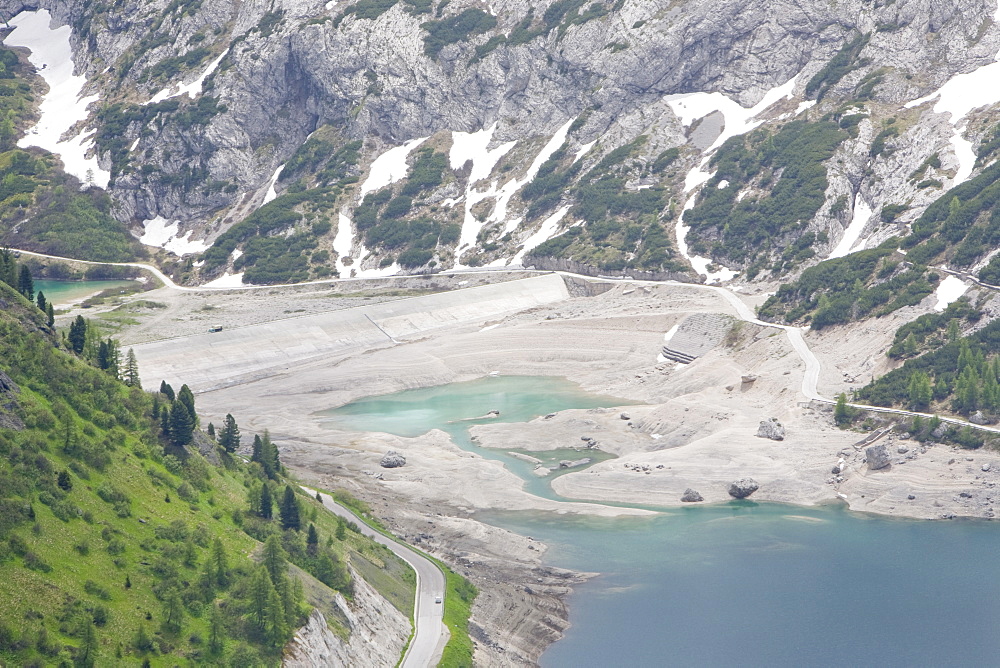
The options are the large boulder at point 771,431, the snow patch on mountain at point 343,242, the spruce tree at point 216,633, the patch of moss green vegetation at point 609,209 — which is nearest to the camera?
the spruce tree at point 216,633

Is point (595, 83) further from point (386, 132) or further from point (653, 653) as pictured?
point (653, 653)

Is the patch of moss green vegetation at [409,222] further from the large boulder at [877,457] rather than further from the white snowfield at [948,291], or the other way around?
the large boulder at [877,457]

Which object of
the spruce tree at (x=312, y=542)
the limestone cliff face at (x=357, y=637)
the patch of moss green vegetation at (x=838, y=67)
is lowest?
the limestone cliff face at (x=357, y=637)

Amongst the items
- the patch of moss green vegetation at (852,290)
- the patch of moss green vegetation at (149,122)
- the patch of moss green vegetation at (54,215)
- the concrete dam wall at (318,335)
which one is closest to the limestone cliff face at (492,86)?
the patch of moss green vegetation at (149,122)

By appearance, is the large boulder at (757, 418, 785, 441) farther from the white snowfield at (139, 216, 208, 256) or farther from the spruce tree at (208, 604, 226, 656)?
the white snowfield at (139, 216, 208, 256)

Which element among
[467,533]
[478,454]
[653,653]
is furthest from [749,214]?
[653,653]

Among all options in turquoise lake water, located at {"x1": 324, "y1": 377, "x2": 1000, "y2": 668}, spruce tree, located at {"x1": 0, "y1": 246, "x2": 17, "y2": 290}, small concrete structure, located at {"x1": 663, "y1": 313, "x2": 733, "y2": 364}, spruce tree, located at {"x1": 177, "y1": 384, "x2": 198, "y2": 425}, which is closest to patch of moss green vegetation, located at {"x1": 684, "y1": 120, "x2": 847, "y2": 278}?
small concrete structure, located at {"x1": 663, "y1": 313, "x2": 733, "y2": 364}
